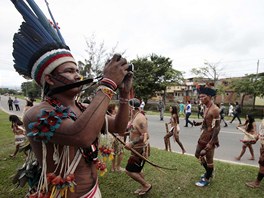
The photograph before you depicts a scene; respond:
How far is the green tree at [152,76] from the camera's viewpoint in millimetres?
35562

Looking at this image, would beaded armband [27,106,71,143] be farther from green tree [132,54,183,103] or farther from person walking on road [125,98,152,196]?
green tree [132,54,183,103]

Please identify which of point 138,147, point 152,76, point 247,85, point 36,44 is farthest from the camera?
point 152,76

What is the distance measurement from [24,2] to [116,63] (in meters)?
0.77

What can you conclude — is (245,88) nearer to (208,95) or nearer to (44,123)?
→ (208,95)

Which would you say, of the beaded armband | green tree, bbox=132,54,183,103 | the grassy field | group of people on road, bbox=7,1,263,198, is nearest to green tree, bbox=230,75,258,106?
green tree, bbox=132,54,183,103

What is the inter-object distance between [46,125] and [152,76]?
3462 cm

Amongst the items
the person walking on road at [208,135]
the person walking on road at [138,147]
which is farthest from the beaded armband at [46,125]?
the person walking on road at [208,135]

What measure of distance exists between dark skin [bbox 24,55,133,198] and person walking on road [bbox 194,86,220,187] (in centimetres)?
308

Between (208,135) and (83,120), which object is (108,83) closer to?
(83,120)

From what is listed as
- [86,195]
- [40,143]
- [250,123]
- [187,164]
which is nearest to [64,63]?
[40,143]

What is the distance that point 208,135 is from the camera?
15.2ft

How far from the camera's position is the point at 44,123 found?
4.55ft

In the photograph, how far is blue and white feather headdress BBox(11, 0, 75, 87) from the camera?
5.10ft

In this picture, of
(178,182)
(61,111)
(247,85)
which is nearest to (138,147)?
(178,182)
